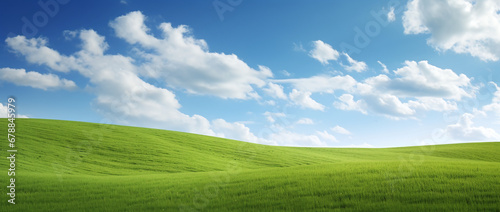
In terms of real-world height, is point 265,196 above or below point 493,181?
below

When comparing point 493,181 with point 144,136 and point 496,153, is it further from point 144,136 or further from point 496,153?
point 496,153

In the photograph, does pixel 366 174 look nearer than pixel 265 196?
No

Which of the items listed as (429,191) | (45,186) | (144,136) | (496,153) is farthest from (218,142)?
(496,153)

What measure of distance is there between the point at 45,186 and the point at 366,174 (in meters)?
14.0

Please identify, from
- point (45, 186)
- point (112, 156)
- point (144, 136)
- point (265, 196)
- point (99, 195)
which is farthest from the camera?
point (144, 136)

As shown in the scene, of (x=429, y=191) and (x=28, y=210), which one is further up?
(x=429, y=191)

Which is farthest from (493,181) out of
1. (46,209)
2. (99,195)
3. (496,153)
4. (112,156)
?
(496,153)

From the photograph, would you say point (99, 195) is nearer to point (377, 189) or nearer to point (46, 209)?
point (46, 209)

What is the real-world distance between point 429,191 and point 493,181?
2452mm

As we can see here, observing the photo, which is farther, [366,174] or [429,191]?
[366,174]

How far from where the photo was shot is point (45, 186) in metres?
14.4

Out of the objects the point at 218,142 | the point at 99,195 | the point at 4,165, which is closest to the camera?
the point at 99,195

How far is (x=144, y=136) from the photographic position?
120 feet

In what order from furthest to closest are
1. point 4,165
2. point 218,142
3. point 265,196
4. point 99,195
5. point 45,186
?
point 218,142
point 4,165
point 45,186
point 99,195
point 265,196
